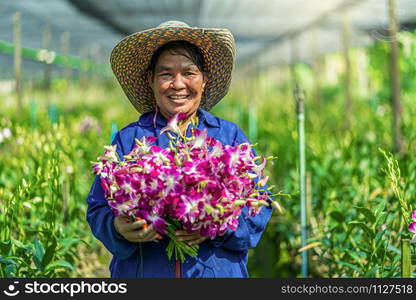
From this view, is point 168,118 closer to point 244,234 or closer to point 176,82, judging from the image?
point 176,82

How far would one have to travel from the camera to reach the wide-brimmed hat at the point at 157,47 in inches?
→ 49.9

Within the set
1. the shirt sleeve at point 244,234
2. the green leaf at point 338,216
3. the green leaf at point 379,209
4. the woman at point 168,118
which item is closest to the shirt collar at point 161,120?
the woman at point 168,118

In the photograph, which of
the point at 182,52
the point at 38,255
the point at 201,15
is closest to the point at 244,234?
the point at 182,52

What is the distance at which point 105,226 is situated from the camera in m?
1.15

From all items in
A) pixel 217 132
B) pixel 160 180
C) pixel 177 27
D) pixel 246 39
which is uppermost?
pixel 246 39

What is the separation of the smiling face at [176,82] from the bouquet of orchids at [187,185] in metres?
0.23

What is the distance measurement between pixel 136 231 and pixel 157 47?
494 mm

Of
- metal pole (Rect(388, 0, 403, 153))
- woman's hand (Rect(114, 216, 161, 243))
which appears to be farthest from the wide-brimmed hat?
metal pole (Rect(388, 0, 403, 153))

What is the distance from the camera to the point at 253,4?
6.30m

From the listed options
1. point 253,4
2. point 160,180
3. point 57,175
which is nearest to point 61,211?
point 57,175

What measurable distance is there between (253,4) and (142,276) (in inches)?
219

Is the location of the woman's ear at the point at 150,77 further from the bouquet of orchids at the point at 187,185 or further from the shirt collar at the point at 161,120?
the bouquet of orchids at the point at 187,185

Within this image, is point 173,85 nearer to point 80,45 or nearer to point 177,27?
point 177,27

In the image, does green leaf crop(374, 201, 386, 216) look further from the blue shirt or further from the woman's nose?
the woman's nose
